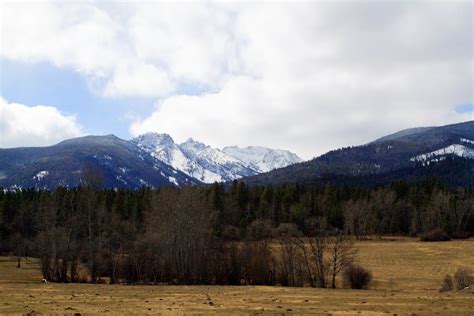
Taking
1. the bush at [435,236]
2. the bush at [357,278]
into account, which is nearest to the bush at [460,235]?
the bush at [435,236]

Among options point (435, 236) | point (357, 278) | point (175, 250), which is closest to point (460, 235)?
point (435, 236)

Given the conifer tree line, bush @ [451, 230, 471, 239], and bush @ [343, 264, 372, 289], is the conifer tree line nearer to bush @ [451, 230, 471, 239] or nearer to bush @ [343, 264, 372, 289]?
bush @ [343, 264, 372, 289]

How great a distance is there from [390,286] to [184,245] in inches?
1160

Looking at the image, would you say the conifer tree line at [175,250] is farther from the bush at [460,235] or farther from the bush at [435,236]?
the bush at [460,235]

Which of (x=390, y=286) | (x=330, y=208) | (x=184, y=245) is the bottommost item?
(x=390, y=286)

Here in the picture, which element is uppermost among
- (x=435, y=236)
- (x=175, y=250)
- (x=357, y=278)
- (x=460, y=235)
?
(x=460, y=235)

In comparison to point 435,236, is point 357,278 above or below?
below

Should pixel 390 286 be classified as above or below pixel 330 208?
below

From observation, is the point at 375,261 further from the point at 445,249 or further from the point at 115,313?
the point at 115,313

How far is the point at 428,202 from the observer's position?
506 ft

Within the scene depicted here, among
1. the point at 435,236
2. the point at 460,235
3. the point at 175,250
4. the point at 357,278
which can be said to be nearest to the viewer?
the point at 357,278

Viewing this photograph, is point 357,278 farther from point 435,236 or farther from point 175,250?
point 435,236

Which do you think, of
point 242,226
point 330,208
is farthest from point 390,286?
point 330,208

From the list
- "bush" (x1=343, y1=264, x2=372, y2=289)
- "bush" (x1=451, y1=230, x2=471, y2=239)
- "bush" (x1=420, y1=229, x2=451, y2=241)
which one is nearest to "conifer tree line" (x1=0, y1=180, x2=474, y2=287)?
"bush" (x1=343, y1=264, x2=372, y2=289)
